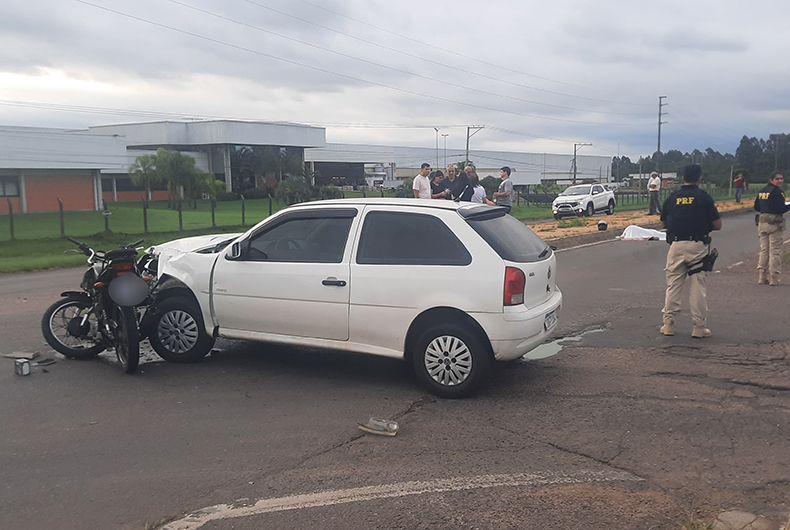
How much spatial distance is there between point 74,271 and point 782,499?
1527 cm

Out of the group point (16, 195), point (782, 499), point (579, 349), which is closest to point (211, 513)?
point (782, 499)

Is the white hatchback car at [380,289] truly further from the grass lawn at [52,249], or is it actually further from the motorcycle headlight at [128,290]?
the grass lawn at [52,249]

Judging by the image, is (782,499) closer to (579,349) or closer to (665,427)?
(665,427)

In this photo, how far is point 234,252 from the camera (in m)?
7.02

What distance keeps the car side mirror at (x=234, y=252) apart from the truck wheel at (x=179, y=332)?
653 mm

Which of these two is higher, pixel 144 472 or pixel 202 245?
pixel 202 245

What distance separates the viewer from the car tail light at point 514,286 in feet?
19.7

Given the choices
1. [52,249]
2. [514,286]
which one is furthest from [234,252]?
[52,249]

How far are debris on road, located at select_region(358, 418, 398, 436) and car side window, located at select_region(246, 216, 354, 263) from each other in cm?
168

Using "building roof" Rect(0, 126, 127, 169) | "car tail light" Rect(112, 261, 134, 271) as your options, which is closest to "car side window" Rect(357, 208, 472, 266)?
"car tail light" Rect(112, 261, 134, 271)

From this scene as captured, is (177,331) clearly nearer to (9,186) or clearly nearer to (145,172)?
(9,186)

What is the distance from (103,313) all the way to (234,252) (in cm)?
155

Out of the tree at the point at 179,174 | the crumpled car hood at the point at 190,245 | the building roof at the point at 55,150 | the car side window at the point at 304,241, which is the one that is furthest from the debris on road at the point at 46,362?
the tree at the point at 179,174

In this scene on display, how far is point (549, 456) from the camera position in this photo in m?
4.88
